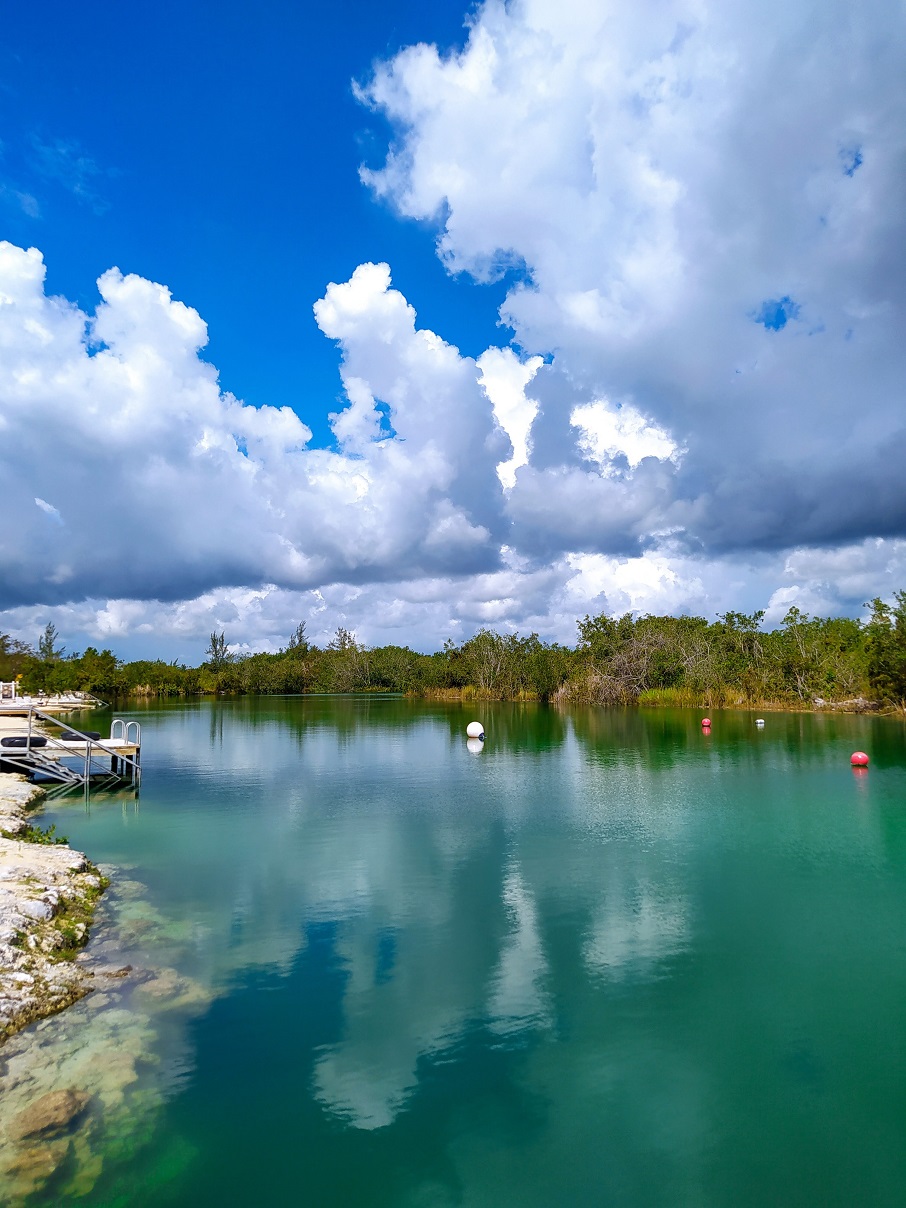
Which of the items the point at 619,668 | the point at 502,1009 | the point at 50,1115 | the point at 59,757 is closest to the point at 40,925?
the point at 50,1115

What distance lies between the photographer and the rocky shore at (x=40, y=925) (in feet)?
30.3

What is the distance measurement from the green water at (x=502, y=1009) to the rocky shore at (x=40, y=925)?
44 centimetres

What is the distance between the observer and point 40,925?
36.7 ft

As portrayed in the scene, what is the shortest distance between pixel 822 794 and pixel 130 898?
69.1 feet

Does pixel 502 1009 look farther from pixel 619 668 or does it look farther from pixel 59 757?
pixel 619 668

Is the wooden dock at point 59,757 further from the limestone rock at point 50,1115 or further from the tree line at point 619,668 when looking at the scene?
the tree line at point 619,668

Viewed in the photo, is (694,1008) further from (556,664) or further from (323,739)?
(556,664)

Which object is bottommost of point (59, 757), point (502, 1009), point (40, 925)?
point (502, 1009)

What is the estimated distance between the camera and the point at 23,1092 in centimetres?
752

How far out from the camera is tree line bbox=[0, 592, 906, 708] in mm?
53875

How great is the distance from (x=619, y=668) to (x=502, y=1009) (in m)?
63.5

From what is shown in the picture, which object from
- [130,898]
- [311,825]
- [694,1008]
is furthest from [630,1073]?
[311,825]

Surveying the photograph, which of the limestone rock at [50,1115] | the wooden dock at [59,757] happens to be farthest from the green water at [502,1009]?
the wooden dock at [59,757]

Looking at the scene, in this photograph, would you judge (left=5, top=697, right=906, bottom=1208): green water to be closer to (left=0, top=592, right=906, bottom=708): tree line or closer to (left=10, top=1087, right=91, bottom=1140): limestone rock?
(left=10, top=1087, right=91, bottom=1140): limestone rock
